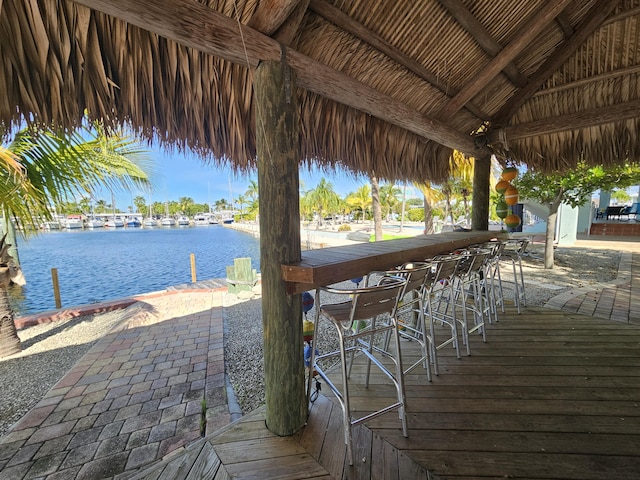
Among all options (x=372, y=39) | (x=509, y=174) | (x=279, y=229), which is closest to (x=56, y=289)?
(x=279, y=229)

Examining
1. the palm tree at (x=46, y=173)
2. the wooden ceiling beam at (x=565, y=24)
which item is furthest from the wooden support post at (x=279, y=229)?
the wooden ceiling beam at (x=565, y=24)

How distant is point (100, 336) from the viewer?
4121mm

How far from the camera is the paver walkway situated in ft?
6.07

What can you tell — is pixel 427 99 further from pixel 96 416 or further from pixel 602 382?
pixel 96 416

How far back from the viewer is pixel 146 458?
185 centimetres

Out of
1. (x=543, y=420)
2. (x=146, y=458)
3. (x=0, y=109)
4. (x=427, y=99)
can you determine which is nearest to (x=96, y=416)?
(x=146, y=458)

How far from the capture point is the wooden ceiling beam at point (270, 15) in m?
1.36

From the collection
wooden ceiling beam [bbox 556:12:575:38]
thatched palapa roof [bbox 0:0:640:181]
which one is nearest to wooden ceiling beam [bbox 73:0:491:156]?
thatched palapa roof [bbox 0:0:640:181]

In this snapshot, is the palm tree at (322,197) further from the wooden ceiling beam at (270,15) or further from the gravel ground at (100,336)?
the wooden ceiling beam at (270,15)

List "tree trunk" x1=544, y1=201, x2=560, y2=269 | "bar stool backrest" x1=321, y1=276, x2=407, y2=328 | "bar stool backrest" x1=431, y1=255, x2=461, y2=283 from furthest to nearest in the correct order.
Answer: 1. "tree trunk" x1=544, y1=201, x2=560, y2=269
2. "bar stool backrest" x1=431, y1=255, x2=461, y2=283
3. "bar stool backrest" x1=321, y1=276, x2=407, y2=328

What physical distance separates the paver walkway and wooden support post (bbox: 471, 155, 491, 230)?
401cm

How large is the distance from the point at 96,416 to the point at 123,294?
28.3 feet

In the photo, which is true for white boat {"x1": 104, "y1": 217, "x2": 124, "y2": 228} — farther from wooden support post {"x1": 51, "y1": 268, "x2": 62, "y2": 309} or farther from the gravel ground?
the gravel ground

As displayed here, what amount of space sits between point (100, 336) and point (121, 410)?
7.69 ft
